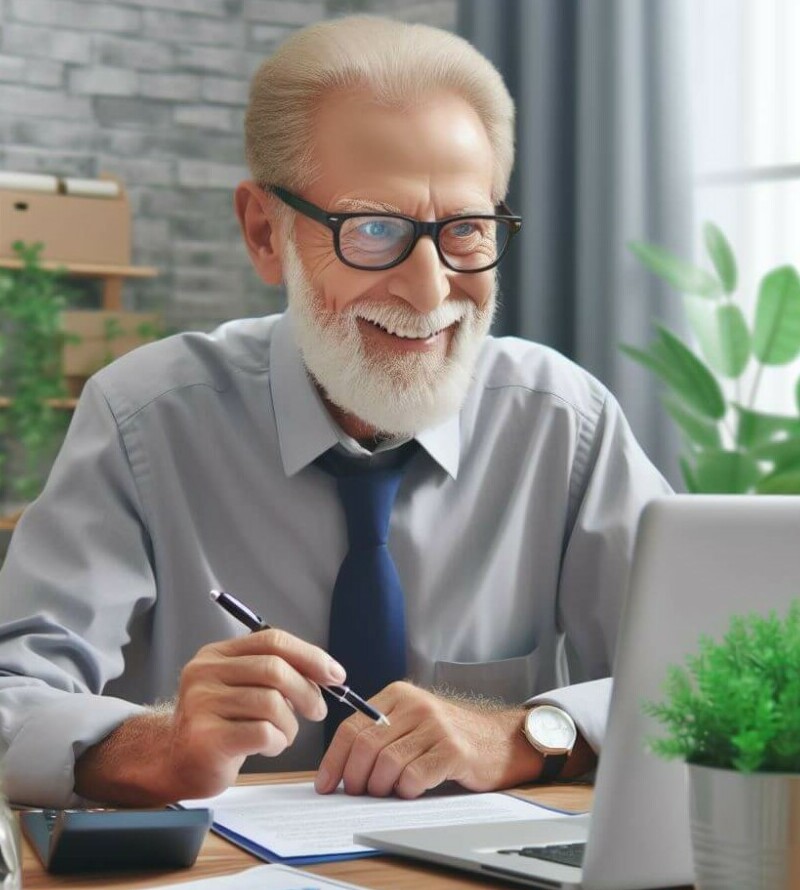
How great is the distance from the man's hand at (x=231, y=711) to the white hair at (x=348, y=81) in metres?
0.68

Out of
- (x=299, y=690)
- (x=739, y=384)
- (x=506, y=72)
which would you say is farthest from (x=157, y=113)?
(x=299, y=690)

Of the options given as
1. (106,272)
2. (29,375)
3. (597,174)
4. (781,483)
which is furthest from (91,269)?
(781,483)

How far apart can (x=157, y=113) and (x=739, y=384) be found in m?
2.37

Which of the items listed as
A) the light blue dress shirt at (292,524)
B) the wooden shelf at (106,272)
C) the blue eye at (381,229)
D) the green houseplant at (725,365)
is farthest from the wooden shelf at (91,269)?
the blue eye at (381,229)

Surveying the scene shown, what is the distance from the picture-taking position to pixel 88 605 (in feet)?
4.87

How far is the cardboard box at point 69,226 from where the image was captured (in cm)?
428

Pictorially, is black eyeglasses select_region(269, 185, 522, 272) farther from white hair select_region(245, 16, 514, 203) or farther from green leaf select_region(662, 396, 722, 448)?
green leaf select_region(662, 396, 722, 448)

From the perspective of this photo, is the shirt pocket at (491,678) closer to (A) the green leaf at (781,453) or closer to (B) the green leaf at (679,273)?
(A) the green leaf at (781,453)

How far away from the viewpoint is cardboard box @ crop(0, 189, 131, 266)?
428 cm

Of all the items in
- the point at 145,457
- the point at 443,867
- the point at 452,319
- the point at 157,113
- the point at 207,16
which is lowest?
the point at 443,867

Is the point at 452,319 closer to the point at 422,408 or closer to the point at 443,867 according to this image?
the point at 422,408

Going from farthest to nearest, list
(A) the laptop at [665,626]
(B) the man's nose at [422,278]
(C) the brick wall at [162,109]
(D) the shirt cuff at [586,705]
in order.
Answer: (C) the brick wall at [162,109] → (B) the man's nose at [422,278] → (D) the shirt cuff at [586,705] → (A) the laptop at [665,626]

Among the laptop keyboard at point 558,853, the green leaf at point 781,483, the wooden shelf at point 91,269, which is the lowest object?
the green leaf at point 781,483

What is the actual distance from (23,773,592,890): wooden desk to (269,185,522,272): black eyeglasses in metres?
0.75
